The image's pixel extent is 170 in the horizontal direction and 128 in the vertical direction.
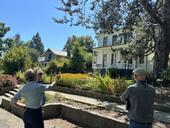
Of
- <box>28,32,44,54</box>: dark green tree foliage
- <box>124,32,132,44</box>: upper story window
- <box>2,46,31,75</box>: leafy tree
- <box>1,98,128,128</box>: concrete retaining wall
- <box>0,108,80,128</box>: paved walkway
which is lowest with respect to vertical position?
<box>0,108,80,128</box>: paved walkway

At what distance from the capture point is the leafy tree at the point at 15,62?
4322cm

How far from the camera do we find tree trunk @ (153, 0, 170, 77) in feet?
76.2

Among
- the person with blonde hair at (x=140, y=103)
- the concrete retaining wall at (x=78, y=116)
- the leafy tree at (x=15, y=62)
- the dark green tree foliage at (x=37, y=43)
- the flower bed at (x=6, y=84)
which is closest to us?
the person with blonde hair at (x=140, y=103)

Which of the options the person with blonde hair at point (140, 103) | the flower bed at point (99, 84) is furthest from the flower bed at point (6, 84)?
the person with blonde hair at point (140, 103)

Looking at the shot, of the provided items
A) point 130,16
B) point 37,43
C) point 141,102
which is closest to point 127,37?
point 130,16

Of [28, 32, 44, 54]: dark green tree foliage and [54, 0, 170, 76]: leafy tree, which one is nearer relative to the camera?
[54, 0, 170, 76]: leafy tree

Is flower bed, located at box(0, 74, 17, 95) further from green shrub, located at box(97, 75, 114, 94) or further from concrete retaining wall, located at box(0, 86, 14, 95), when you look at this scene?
green shrub, located at box(97, 75, 114, 94)

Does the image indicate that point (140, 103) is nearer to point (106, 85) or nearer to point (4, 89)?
point (106, 85)

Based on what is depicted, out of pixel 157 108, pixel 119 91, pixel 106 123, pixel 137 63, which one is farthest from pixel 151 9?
pixel 137 63

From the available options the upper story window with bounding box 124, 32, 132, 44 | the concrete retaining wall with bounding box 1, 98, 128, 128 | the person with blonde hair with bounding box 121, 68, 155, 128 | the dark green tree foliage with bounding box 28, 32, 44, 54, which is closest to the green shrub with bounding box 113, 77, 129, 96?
the concrete retaining wall with bounding box 1, 98, 128, 128

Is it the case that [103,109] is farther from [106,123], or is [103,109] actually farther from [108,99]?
[108,99]

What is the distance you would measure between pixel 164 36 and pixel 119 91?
276 inches

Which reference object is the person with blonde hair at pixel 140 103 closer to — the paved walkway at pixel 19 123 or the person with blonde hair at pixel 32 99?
the person with blonde hair at pixel 32 99

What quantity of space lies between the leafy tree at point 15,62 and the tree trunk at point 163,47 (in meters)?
21.7
